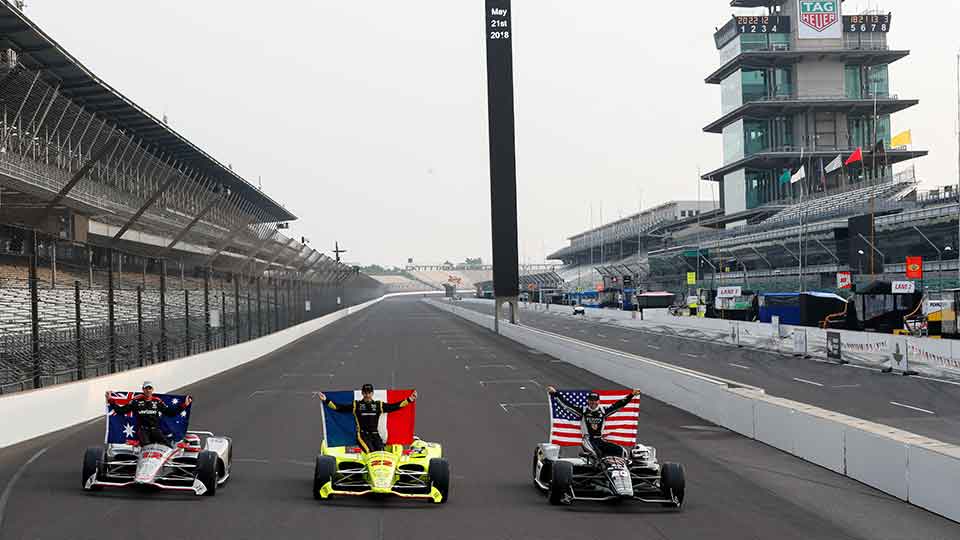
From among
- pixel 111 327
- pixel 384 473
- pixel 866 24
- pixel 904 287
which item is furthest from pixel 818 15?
pixel 384 473

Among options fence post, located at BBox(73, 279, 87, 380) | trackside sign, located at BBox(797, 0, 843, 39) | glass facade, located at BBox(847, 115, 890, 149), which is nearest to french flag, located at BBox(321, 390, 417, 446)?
fence post, located at BBox(73, 279, 87, 380)

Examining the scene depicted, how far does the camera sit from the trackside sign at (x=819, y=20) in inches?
4028

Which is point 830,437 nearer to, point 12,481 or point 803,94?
point 12,481

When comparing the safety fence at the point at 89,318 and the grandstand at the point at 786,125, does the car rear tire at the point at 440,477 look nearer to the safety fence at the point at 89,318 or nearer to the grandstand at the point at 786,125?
the safety fence at the point at 89,318

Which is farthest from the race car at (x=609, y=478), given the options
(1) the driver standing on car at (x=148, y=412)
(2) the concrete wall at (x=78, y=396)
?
(2) the concrete wall at (x=78, y=396)

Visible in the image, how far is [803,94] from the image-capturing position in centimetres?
10262

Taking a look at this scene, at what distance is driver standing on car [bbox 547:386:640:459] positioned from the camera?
10.7m

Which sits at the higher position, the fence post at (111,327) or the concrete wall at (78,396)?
the fence post at (111,327)

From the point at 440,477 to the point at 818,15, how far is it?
106061mm

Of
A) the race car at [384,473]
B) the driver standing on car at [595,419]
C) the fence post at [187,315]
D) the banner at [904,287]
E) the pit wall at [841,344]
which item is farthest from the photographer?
the banner at [904,287]

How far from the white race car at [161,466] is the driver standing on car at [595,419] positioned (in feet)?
14.2

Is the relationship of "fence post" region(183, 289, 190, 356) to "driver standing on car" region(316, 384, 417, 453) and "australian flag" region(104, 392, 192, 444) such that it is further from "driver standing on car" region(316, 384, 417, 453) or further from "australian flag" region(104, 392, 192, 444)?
"driver standing on car" region(316, 384, 417, 453)

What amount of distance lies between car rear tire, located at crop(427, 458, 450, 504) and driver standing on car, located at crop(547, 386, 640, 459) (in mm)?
1782

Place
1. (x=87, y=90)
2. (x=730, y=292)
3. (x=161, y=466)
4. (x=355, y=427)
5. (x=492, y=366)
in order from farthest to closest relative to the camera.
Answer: (x=730, y=292) < (x=87, y=90) < (x=492, y=366) < (x=355, y=427) < (x=161, y=466)
